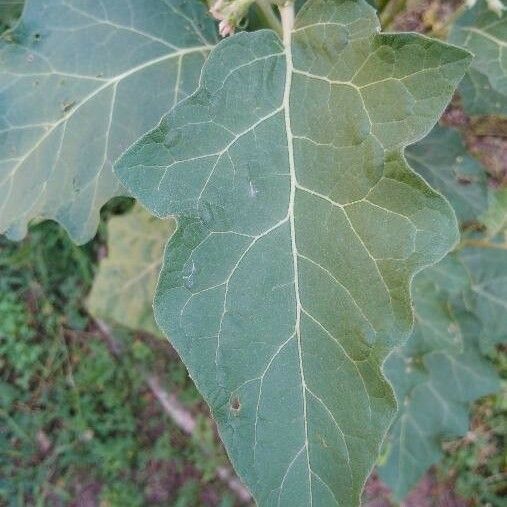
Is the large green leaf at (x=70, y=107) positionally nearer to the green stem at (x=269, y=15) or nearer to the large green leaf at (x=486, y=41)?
the green stem at (x=269, y=15)

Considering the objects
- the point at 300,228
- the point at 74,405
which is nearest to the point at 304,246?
the point at 300,228

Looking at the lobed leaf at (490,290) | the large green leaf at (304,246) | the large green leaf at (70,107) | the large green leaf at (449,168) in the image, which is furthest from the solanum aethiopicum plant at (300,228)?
the lobed leaf at (490,290)

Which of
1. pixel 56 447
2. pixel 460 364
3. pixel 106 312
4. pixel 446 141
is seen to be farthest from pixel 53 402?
pixel 446 141

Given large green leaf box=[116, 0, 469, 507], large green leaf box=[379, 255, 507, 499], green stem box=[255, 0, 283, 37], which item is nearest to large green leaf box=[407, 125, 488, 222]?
large green leaf box=[379, 255, 507, 499]

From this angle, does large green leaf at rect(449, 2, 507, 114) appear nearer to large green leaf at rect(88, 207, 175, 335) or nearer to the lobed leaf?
the lobed leaf

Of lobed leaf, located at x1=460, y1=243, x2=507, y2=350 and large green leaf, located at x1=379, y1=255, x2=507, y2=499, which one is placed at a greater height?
lobed leaf, located at x1=460, y1=243, x2=507, y2=350

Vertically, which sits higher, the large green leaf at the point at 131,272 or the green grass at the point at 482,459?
the large green leaf at the point at 131,272
